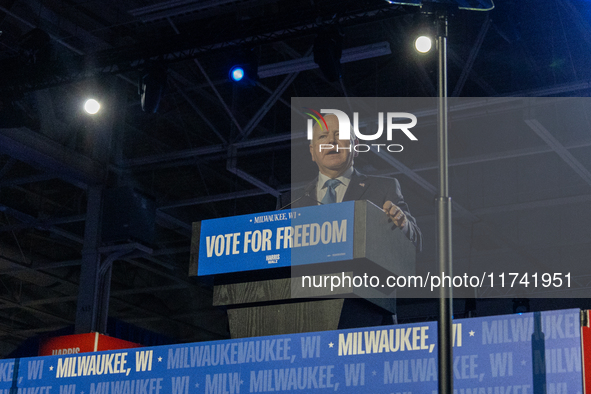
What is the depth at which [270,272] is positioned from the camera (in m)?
3.44

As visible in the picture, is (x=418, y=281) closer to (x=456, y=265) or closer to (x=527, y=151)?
(x=456, y=265)

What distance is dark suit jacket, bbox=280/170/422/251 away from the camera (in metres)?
3.67

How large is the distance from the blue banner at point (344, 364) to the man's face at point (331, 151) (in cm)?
103

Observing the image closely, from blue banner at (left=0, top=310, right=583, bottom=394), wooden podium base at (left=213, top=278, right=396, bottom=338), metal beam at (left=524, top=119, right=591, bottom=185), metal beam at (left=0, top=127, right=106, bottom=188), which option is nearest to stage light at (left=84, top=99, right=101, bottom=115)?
metal beam at (left=0, top=127, right=106, bottom=188)

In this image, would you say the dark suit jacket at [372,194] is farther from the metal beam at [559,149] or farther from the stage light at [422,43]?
the metal beam at [559,149]

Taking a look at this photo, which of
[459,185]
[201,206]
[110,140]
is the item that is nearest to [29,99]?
[110,140]

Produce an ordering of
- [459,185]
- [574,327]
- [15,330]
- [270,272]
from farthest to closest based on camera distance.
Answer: [15,330] → [459,185] → [270,272] → [574,327]

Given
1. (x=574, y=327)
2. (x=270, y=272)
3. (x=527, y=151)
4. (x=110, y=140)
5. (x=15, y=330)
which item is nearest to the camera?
(x=574, y=327)

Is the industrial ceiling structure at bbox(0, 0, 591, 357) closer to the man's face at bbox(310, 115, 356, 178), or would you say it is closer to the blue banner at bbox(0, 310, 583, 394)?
the man's face at bbox(310, 115, 356, 178)

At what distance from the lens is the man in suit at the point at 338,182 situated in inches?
146

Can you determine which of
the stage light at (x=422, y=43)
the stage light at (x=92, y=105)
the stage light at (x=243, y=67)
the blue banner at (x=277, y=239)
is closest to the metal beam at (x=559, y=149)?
the stage light at (x=422, y=43)

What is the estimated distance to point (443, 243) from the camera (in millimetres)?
2637

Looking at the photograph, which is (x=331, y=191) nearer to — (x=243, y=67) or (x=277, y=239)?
(x=277, y=239)

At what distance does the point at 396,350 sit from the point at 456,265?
12586 mm
